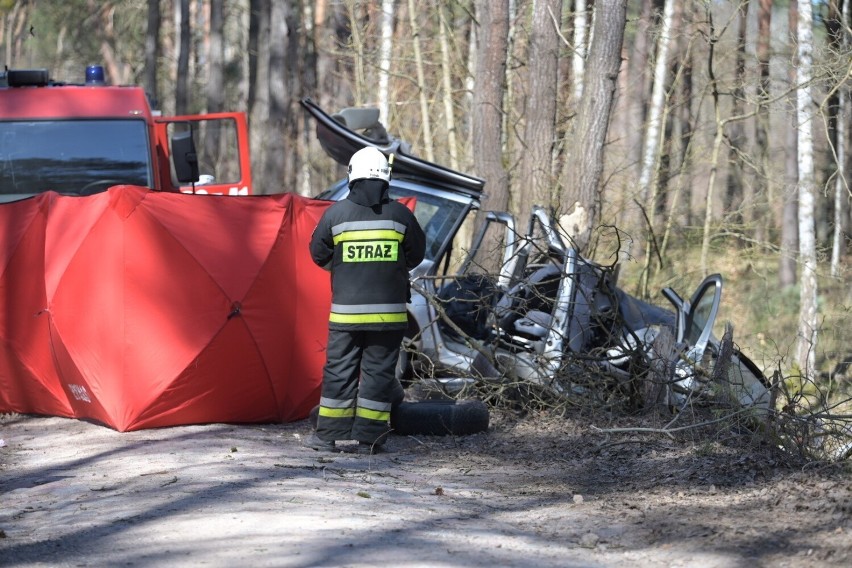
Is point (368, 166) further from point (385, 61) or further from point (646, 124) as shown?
point (385, 61)

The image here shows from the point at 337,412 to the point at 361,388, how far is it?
22 cm

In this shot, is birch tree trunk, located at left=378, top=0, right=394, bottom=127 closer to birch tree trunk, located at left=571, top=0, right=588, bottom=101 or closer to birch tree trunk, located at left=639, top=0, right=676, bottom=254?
birch tree trunk, located at left=571, top=0, right=588, bottom=101

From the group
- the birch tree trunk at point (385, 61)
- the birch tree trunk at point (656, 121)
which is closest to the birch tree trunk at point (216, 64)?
the birch tree trunk at point (385, 61)

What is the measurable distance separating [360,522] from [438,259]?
4.78 meters

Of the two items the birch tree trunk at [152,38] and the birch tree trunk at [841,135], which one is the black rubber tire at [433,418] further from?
the birch tree trunk at [152,38]

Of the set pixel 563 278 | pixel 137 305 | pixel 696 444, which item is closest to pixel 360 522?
pixel 696 444

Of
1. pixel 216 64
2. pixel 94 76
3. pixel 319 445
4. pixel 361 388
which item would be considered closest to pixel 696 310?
pixel 361 388

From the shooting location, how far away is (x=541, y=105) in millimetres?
13352

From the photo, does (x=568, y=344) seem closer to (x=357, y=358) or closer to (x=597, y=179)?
(x=357, y=358)

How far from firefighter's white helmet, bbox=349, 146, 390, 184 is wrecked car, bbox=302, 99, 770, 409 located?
1454mm

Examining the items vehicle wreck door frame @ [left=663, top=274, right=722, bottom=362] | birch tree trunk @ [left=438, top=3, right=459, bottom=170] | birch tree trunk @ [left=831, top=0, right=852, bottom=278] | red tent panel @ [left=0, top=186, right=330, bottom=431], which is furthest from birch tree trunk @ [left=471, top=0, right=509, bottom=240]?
red tent panel @ [left=0, top=186, right=330, bottom=431]

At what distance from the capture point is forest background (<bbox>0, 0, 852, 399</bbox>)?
498 inches

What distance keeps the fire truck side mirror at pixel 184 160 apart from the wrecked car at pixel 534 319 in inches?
48.1

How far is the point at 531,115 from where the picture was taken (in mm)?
13320
